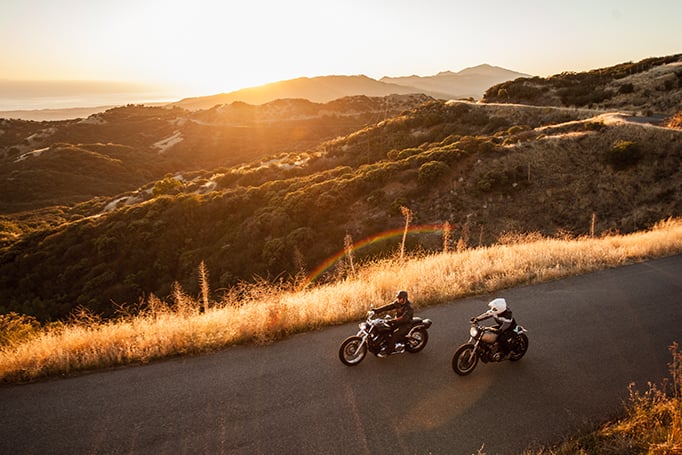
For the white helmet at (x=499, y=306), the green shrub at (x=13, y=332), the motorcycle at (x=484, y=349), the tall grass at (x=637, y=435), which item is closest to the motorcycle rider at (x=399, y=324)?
the motorcycle at (x=484, y=349)

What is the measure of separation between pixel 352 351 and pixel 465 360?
1778mm

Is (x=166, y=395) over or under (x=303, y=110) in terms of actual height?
under

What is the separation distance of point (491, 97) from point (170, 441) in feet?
236

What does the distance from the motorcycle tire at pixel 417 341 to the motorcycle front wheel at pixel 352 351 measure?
0.80 meters

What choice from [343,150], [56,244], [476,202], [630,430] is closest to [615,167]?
[476,202]

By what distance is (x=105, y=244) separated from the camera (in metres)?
31.1

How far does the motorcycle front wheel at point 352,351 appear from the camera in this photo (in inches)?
231

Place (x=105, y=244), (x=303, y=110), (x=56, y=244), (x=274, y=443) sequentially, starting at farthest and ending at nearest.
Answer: (x=303, y=110), (x=56, y=244), (x=105, y=244), (x=274, y=443)

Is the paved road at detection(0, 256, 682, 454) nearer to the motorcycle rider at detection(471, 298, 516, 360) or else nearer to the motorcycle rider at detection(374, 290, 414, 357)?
the motorcycle rider at detection(374, 290, 414, 357)

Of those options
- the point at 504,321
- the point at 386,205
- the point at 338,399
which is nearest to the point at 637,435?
the point at 504,321

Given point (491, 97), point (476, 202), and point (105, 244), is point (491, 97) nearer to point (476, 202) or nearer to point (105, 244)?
point (476, 202)

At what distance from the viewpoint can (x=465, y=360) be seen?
18.7 feet

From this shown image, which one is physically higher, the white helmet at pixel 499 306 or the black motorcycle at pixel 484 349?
the white helmet at pixel 499 306

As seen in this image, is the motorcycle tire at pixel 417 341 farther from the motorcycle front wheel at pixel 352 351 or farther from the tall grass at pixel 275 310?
the tall grass at pixel 275 310
